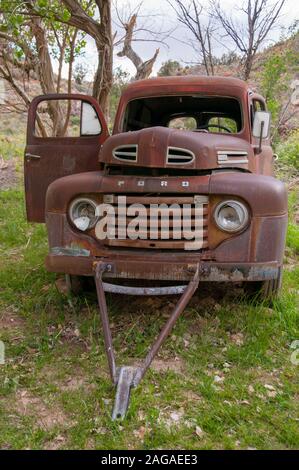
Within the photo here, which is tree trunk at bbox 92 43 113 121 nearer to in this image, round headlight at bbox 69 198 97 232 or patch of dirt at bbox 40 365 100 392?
round headlight at bbox 69 198 97 232

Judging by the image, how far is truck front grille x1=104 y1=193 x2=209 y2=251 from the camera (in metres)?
3.32

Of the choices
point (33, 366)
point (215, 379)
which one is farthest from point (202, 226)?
point (33, 366)

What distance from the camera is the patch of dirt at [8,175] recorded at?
9000 millimetres

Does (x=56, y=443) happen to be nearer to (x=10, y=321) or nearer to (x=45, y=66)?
(x=10, y=321)

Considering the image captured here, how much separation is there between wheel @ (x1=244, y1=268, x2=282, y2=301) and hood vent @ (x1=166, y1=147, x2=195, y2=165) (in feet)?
3.53

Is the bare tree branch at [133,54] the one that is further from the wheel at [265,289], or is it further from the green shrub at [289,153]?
the wheel at [265,289]

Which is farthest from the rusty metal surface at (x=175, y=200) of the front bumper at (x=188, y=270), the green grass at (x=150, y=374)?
the green grass at (x=150, y=374)

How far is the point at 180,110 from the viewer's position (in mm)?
4812

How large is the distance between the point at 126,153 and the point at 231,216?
883 mm

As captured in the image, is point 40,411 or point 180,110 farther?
point 180,110

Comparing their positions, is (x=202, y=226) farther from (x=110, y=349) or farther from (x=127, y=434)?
(x=127, y=434)

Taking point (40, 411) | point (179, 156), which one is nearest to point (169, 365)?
point (40, 411)

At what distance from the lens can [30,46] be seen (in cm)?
708

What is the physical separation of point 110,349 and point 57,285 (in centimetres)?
171
